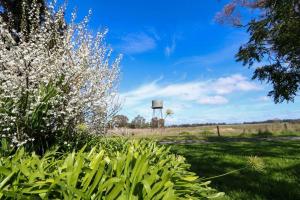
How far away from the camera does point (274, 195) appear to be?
229 inches

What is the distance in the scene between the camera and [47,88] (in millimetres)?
4066

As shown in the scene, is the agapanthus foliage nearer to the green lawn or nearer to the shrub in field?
the shrub in field

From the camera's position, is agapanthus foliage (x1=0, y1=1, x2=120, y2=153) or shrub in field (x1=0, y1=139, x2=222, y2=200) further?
agapanthus foliage (x1=0, y1=1, x2=120, y2=153)

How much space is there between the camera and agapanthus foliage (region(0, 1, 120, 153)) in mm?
3893

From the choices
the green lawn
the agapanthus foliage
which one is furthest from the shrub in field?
the green lawn

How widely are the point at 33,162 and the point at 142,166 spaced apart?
0.87 metres

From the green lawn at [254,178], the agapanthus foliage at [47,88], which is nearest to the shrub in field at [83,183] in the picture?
the agapanthus foliage at [47,88]

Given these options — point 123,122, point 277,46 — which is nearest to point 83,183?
point 123,122

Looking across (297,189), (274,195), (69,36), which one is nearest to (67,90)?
(69,36)

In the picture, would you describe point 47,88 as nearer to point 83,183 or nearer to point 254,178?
point 83,183

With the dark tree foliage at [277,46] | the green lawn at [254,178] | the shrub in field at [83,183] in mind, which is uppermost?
the dark tree foliage at [277,46]

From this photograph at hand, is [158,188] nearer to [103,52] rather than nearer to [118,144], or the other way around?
[118,144]

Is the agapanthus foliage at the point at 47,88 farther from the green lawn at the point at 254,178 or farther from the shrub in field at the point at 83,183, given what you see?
the green lawn at the point at 254,178

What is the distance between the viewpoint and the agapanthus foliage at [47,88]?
389 centimetres
